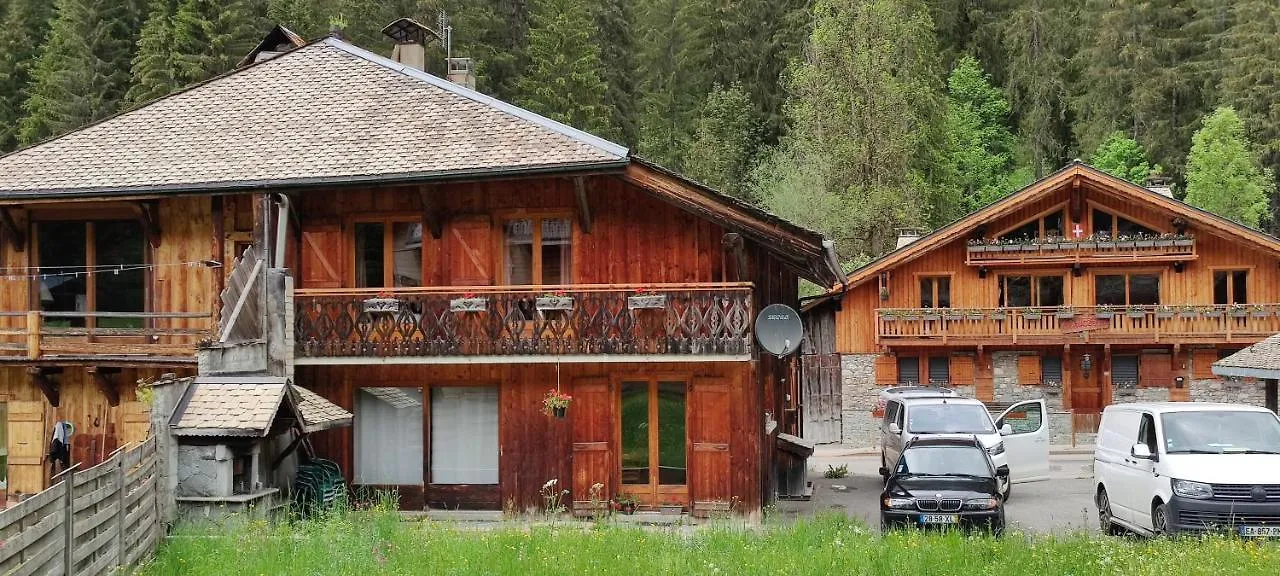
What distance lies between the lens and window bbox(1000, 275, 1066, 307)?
35562 millimetres

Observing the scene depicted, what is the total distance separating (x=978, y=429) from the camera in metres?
22.3

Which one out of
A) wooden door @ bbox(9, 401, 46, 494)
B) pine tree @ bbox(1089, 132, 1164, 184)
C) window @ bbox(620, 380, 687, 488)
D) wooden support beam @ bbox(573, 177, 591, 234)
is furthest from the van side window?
pine tree @ bbox(1089, 132, 1164, 184)

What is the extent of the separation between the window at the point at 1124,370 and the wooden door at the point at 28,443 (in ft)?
95.6

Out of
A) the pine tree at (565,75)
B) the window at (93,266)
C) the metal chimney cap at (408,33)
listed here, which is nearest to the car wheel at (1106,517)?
the metal chimney cap at (408,33)

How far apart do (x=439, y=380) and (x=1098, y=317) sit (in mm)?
22133

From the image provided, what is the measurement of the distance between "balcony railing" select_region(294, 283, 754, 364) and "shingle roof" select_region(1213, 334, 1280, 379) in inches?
425

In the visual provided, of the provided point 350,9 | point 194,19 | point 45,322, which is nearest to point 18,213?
point 45,322

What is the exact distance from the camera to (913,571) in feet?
40.9

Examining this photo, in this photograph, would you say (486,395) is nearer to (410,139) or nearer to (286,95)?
(410,139)

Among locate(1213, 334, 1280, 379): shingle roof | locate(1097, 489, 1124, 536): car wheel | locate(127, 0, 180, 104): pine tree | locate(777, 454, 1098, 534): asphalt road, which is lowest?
locate(777, 454, 1098, 534): asphalt road

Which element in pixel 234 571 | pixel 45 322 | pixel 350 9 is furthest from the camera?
pixel 350 9

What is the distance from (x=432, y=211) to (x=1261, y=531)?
524 inches

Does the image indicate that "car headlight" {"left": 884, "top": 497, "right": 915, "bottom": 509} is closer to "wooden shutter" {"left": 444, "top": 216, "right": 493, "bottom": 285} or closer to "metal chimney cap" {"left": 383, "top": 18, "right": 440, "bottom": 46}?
"wooden shutter" {"left": 444, "top": 216, "right": 493, "bottom": 285}

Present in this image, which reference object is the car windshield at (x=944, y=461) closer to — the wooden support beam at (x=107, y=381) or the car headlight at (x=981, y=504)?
the car headlight at (x=981, y=504)
